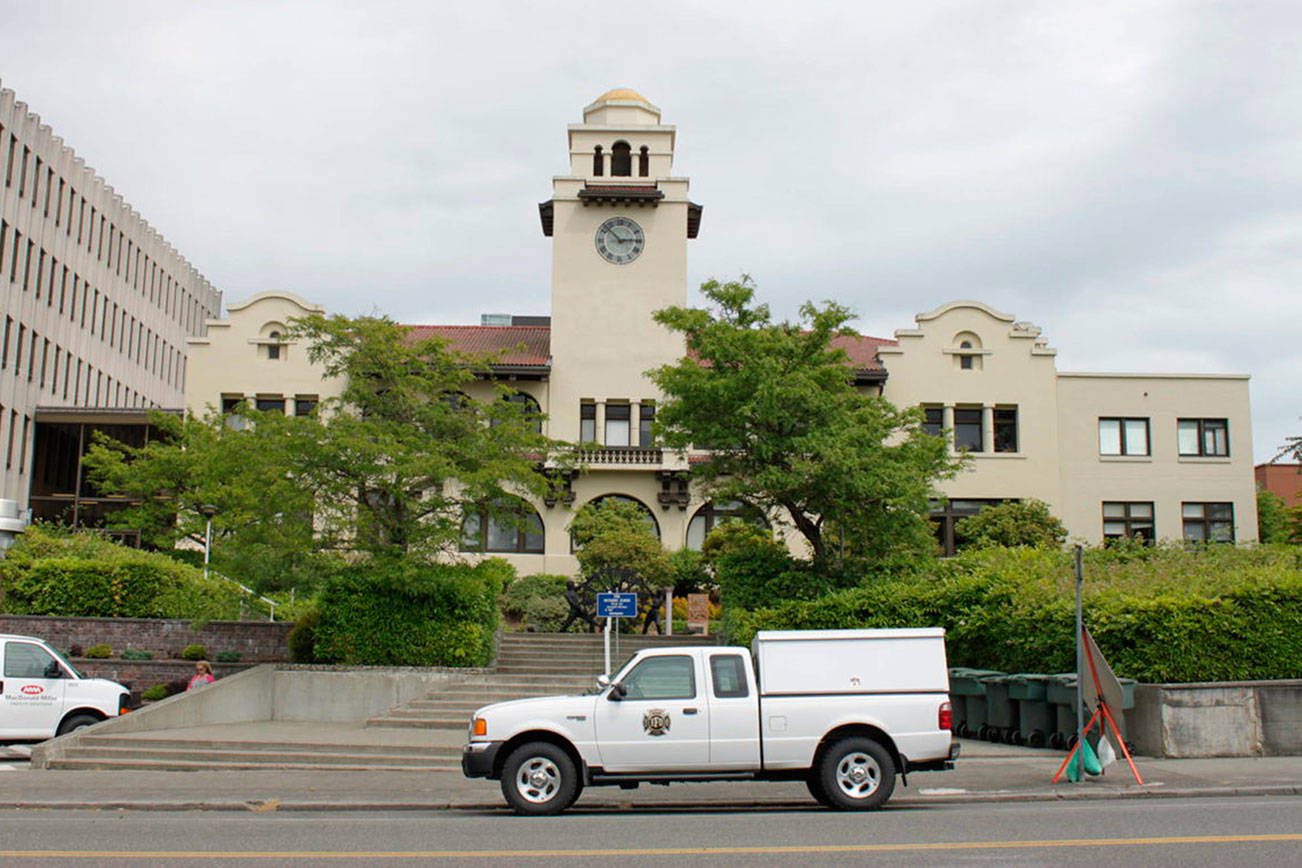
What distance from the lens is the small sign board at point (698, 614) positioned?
31.7m

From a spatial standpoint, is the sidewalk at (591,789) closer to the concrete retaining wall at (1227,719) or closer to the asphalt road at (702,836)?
the concrete retaining wall at (1227,719)

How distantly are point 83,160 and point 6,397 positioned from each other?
1417cm

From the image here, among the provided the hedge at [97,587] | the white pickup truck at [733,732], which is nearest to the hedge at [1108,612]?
the white pickup truck at [733,732]

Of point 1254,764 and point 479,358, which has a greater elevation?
point 479,358

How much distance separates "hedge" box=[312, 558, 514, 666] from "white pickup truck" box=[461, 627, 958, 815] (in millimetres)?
10423

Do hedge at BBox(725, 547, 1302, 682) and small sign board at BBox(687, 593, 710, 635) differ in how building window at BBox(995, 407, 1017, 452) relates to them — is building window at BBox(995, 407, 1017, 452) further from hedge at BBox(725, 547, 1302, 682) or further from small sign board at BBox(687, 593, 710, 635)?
hedge at BBox(725, 547, 1302, 682)

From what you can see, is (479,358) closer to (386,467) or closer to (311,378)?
(386,467)

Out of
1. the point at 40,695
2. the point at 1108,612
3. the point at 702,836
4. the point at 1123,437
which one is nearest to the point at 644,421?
the point at 1123,437

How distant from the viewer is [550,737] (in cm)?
1235

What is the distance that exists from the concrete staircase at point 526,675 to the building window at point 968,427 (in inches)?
714

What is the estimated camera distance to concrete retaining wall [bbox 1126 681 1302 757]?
53.7ft

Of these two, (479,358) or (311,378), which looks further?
(311,378)

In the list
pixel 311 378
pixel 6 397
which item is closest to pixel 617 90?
pixel 311 378

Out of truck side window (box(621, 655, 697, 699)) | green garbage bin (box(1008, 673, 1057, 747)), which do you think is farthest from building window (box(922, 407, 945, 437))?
truck side window (box(621, 655, 697, 699))
